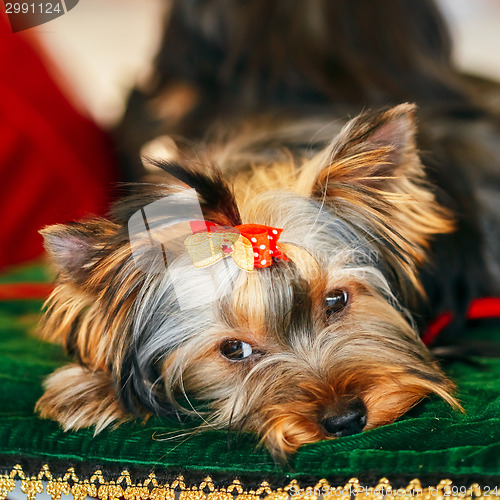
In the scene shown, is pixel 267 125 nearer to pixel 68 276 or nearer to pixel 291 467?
pixel 68 276

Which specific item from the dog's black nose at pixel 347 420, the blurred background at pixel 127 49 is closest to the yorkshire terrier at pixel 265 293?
the dog's black nose at pixel 347 420

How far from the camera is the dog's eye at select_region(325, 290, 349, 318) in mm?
1116

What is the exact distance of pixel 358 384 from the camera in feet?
3.38

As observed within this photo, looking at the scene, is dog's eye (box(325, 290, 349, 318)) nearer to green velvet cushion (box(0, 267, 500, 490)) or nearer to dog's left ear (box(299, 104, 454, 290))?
dog's left ear (box(299, 104, 454, 290))

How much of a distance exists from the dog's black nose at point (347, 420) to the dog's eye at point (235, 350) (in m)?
0.19

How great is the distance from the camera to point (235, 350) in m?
1.10

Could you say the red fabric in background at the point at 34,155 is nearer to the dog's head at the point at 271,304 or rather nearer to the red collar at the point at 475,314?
the dog's head at the point at 271,304

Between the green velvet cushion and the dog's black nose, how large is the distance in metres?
0.02

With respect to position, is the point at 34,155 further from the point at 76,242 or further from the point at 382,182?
the point at 382,182

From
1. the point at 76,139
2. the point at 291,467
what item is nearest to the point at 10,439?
the point at 291,467

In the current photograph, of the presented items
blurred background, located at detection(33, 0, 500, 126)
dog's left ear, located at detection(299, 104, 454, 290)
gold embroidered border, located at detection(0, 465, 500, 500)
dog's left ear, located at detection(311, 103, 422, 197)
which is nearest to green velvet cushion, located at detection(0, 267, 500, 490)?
gold embroidered border, located at detection(0, 465, 500, 500)

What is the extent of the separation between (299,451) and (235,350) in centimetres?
21

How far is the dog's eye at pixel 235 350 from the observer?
1.10 meters

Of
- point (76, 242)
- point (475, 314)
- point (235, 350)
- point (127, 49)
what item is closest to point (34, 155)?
point (127, 49)
